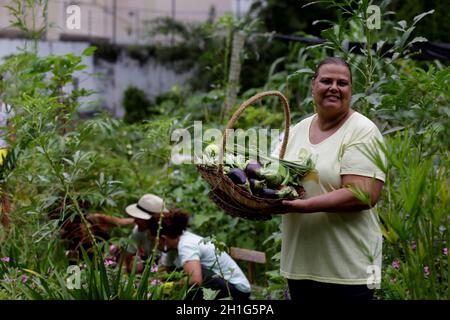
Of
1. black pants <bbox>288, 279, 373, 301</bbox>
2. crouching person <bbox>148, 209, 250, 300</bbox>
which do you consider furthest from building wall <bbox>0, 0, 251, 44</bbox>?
black pants <bbox>288, 279, 373, 301</bbox>

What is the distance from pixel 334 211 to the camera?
271 centimetres

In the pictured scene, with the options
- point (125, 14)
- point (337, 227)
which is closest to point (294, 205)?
point (337, 227)

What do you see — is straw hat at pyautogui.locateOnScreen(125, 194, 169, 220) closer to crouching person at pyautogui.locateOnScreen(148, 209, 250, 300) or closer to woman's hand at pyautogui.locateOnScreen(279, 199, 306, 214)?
crouching person at pyautogui.locateOnScreen(148, 209, 250, 300)

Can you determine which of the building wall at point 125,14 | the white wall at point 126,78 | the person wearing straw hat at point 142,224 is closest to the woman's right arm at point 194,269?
the person wearing straw hat at point 142,224

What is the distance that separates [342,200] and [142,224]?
90.1 inches

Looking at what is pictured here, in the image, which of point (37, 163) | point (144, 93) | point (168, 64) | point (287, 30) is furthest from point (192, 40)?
point (37, 163)

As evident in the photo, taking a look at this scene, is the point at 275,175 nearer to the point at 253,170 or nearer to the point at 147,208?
the point at 253,170

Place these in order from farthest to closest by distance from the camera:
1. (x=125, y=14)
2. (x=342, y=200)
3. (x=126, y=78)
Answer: (x=125, y=14) < (x=126, y=78) < (x=342, y=200)

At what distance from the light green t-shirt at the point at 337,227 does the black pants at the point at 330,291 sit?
0.08ft

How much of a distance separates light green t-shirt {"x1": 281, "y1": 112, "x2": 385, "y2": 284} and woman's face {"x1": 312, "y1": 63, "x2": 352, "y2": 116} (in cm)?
7

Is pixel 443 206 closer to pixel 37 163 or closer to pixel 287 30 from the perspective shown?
pixel 37 163

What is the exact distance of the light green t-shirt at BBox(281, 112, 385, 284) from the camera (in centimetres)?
276

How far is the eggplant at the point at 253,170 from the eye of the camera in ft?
9.44
